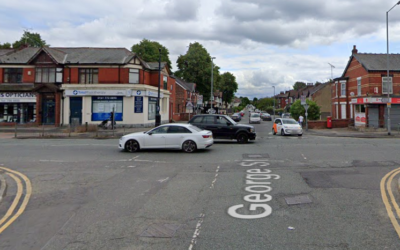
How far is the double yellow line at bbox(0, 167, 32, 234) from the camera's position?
17.9ft

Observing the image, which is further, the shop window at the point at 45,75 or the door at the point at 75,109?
the shop window at the point at 45,75

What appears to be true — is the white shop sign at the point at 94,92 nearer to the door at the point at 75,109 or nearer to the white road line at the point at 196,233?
the door at the point at 75,109

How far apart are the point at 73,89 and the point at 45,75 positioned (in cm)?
384

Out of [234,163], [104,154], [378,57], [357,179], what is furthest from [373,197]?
[378,57]

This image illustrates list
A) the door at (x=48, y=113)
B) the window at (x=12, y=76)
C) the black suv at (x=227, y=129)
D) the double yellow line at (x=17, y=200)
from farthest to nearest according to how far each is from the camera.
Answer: the window at (x=12, y=76) → the door at (x=48, y=113) → the black suv at (x=227, y=129) → the double yellow line at (x=17, y=200)

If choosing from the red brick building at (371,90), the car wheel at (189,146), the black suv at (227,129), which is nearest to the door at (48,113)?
the black suv at (227,129)

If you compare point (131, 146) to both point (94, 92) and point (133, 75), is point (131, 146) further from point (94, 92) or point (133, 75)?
point (94, 92)

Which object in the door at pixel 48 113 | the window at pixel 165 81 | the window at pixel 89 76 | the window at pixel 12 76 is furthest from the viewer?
the window at pixel 165 81

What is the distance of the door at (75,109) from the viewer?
31.7 meters

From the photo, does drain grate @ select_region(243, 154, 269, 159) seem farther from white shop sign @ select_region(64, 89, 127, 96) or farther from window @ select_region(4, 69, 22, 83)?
window @ select_region(4, 69, 22, 83)

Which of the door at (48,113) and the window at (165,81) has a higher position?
the window at (165,81)

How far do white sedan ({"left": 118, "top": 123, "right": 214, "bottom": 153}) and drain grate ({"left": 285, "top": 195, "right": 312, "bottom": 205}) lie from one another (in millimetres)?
7590

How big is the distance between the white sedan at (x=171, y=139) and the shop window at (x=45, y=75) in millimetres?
22296

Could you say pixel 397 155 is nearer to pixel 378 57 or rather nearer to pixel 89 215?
pixel 89 215
